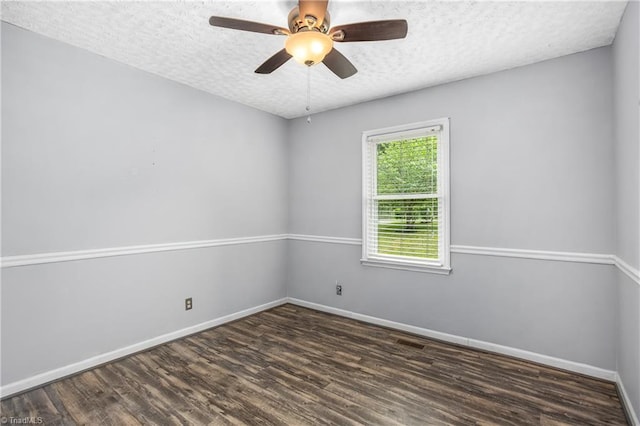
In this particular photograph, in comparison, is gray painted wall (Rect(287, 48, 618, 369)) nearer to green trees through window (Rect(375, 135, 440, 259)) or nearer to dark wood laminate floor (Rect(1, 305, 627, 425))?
green trees through window (Rect(375, 135, 440, 259))

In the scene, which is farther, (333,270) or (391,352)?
(333,270)

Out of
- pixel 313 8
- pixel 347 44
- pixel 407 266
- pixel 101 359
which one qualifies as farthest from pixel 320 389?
pixel 347 44

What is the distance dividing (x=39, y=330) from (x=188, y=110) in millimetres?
2280

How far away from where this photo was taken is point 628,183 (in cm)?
199

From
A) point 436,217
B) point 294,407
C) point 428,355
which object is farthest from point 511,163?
point 294,407

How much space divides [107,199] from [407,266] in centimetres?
294

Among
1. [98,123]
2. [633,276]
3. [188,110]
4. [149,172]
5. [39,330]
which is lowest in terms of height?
[39,330]

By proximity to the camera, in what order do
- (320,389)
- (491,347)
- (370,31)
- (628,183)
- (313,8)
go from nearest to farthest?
(313,8)
(370,31)
(628,183)
(320,389)
(491,347)

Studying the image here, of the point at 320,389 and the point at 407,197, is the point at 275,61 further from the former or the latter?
the point at 320,389

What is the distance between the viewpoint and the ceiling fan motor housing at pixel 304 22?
1742 mm

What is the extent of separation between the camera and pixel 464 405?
2.10 meters

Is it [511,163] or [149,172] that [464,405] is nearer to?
[511,163]

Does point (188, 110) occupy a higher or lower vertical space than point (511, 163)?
higher

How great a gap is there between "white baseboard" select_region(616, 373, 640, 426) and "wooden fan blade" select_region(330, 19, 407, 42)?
2.61 meters
